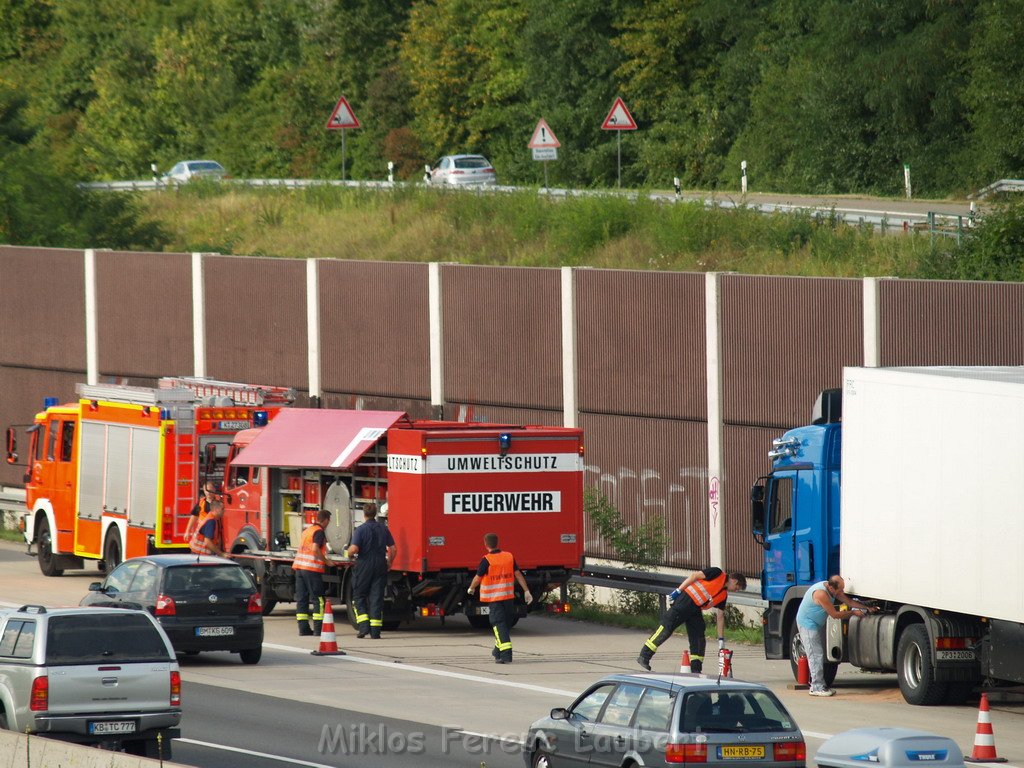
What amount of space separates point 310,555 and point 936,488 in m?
9.30

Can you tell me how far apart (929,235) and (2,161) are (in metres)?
28.3

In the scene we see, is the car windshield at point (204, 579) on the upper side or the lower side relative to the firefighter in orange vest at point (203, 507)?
lower

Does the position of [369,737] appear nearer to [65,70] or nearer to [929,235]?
[929,235]

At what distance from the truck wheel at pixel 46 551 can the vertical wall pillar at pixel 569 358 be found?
376 inches

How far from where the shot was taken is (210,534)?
2709 cm

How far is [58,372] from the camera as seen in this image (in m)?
41.9

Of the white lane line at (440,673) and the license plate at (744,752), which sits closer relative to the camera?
the license plate at (744,752)

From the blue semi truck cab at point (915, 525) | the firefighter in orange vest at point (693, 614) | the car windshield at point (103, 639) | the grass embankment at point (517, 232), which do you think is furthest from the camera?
the grass embankment at point (517, 232)

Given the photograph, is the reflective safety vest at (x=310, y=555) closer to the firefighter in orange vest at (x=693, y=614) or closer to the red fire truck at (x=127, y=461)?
the red fire truck at (x=127, y=461)

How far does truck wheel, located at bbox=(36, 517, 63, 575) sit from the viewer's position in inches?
1268

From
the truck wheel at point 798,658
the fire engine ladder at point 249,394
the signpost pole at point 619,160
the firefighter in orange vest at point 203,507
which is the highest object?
the signpost pole at point 619,160

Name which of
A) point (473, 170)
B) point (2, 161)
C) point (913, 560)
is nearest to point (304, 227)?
point (2, 161)

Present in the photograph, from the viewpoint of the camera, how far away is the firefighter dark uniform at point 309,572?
24.5m

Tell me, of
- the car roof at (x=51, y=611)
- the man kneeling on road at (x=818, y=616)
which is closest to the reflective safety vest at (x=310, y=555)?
the man kneeling on road at (x=818, y=616)
